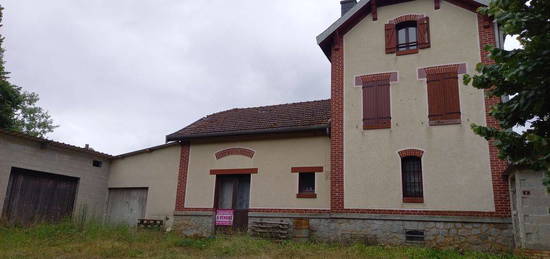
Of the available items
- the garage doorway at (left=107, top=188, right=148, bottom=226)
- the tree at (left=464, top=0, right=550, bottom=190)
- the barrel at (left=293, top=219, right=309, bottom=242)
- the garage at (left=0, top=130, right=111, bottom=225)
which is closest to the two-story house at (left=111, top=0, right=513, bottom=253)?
the barrel at (left=293, top=219, right=309, bottom=242)

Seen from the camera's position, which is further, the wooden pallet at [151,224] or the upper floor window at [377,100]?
the wooden pallet at [151,224]

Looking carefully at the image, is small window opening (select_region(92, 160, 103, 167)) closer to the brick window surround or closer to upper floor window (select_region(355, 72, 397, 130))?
upper floor window (select_region(355, 72, 397, 130))

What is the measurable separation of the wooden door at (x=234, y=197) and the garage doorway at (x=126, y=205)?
3305 mm

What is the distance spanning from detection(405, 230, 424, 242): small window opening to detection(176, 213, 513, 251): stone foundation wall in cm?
6

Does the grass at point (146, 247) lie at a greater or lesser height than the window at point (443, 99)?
lesser

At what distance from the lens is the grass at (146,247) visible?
34.1ft

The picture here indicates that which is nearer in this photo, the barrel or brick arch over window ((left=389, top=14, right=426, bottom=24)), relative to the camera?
the barrel

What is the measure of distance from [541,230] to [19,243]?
12.9 m

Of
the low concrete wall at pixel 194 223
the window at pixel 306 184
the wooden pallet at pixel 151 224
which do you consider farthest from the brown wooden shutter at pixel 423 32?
the wooden pallet at pixel 151 224

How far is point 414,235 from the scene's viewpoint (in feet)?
39.8

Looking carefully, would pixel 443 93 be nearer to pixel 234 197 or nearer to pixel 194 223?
pixel 234 197

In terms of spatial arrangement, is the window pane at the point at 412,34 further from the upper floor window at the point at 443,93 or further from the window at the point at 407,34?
the upper floor window at the point at 443,93

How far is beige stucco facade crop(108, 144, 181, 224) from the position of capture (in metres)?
16.3

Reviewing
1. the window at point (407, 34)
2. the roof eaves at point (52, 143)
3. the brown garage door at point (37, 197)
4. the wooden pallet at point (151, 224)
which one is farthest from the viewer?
the wooden pallet at point (151, 224)
